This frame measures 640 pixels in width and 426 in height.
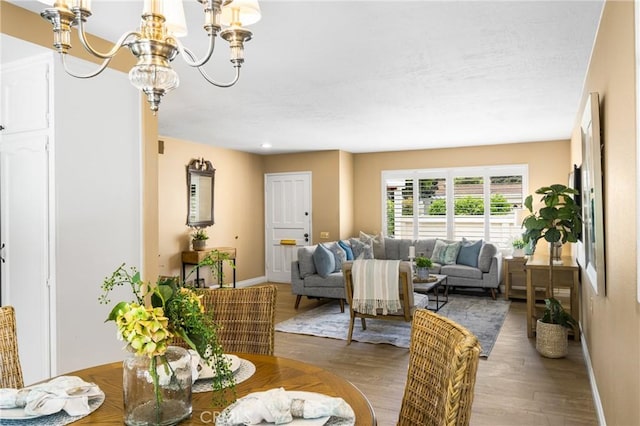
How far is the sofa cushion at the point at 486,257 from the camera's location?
22.5 ft

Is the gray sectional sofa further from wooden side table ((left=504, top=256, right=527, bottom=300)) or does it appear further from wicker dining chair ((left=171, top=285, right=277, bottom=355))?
wicker dining chair ((left=171, top=285, right=277, bottom=355))

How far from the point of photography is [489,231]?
7.61m

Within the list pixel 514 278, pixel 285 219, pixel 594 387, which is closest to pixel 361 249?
pixel 285 219

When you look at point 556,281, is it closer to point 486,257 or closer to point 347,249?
point 486,257

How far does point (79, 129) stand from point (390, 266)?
9.36 ft

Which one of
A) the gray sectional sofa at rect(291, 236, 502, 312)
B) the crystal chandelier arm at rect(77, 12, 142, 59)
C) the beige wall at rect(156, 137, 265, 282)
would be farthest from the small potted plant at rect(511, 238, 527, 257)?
the crystal chandelier arm at rect(77, 12, 142, 59)

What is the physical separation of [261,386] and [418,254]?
6431 millimetres

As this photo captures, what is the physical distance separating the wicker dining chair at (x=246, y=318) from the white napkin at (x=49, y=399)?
77 centimetres

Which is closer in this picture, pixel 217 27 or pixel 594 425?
pixel 217 27

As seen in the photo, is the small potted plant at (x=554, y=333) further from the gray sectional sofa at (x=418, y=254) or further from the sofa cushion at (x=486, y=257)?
the sofa cushion at (x=486, y=257)

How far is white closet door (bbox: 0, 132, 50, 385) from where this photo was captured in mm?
2787

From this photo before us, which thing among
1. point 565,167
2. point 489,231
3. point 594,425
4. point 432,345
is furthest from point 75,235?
point 565,167

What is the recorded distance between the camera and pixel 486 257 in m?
6.90

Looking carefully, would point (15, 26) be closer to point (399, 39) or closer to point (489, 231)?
point (399, 39)
